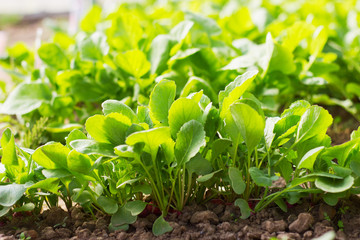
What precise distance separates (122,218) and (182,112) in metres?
0.36

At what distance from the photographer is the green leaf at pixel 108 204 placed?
4.51ft

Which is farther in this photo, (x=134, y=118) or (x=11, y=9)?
→ (x=11, y=9)

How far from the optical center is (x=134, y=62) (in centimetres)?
199

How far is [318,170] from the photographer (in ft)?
4.58

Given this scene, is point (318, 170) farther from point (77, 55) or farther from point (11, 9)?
point (11, 9)

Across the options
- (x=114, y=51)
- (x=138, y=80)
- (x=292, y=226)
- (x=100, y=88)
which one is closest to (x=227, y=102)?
(x=292, y=226)

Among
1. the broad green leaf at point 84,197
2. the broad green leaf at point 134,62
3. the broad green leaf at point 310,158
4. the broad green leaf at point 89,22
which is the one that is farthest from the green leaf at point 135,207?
the broad green leaf at point 89,22

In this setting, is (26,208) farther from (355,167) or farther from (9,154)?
(355,167)

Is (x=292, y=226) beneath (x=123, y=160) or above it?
beneath

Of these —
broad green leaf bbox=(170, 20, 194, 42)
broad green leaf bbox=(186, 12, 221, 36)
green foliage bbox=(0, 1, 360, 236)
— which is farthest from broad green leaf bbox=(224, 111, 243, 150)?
broad green leaf bbox=(186, 12, 221, 36)

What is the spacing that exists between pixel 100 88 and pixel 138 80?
1.10 ft

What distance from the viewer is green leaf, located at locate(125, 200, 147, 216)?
4.45 feet

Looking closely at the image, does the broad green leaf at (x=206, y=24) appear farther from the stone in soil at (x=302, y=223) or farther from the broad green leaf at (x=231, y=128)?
the stone in soil at (x=302, y=223)

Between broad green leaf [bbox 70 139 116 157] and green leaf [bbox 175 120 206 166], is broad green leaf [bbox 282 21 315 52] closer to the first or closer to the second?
green leaf [bbox 175 120 206 166]
